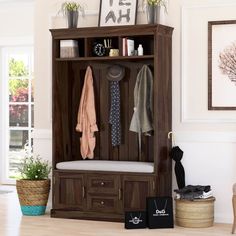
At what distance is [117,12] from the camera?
22.9 feet

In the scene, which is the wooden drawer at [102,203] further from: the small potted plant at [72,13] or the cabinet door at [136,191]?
the small potted plant at [72,13]

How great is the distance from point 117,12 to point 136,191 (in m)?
1.94

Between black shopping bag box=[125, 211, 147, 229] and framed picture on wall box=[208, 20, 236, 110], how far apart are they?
134 cm

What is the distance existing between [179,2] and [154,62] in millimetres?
793

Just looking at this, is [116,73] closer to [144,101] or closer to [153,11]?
[144,101]

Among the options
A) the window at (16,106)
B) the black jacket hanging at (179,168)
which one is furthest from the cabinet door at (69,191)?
the window at (16,106)

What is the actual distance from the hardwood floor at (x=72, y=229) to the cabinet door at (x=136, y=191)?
239 millimetres

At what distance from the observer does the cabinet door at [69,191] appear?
22.5 ft

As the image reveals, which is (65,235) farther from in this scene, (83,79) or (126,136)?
(83,79)

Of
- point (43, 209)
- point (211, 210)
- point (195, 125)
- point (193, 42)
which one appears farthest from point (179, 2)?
point (43, 209)

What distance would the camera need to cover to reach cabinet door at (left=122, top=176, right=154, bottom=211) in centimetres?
652

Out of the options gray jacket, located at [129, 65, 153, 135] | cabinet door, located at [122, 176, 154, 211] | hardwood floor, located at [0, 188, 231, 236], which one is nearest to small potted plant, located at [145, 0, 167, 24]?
gray jacket, located at [129, 65, 153, 135]

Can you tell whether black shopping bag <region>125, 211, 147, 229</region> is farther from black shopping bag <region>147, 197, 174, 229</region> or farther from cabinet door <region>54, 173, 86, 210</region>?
cabinet door <region>54, 173, 86, 210</region>

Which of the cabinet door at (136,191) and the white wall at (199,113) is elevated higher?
the white wall at (199,113)
